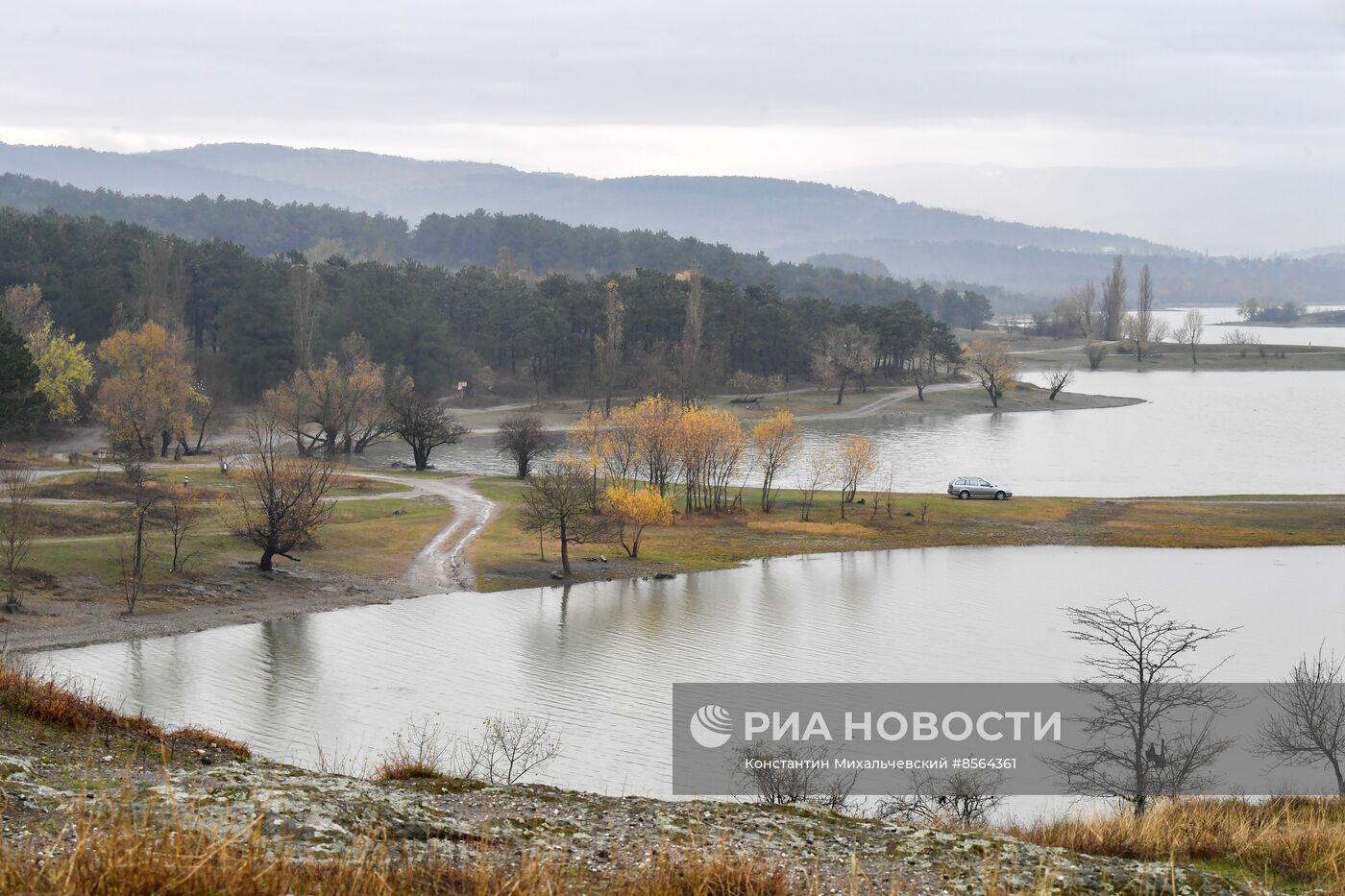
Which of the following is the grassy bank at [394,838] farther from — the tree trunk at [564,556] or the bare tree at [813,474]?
the bare tree at [813,474]

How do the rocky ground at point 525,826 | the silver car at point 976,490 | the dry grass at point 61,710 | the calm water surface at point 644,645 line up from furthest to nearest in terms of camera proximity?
the silver car at point 976,490 → the calm water surface at point 644,645 → the dry grass at point 61,710 → the rocky ground at point 525,826

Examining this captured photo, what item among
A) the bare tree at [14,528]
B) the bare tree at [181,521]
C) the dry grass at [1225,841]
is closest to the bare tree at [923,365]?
the bare tree at [181,521]

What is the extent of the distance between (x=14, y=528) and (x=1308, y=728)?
99.7ft

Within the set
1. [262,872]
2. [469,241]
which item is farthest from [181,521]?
[469,241]

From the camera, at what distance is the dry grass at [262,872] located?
260 inches

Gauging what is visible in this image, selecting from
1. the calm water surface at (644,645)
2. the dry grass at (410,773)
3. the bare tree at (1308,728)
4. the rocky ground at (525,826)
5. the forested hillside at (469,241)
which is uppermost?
the forested hillside at (469,241)

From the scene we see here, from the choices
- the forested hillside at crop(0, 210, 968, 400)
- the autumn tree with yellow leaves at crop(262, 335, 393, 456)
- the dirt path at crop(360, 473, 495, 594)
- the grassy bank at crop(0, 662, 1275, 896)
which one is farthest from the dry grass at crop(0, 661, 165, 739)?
the forested hillside at crop(0, 210, 968, 400)

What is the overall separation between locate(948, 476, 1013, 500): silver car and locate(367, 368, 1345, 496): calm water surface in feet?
11.0

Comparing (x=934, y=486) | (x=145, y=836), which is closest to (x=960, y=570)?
(x=934, y=486)

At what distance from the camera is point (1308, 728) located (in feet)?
62.3

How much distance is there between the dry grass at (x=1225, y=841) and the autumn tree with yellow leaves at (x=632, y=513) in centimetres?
3030

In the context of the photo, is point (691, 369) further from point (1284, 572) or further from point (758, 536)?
point (1284, 572)

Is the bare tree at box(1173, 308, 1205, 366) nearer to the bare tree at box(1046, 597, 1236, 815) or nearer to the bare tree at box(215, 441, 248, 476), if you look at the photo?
the bare tree at box(215, 441, 248, 476)

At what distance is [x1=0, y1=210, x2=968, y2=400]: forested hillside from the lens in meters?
84.3
